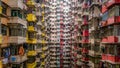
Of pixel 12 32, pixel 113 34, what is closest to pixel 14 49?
pixel 12 32

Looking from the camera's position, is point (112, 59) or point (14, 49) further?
point (14, 49)

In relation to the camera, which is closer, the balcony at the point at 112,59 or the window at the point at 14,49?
the balcony at the point at 112,59

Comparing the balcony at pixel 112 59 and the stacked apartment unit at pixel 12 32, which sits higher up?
the stacked apartment unit at pixel 12 32

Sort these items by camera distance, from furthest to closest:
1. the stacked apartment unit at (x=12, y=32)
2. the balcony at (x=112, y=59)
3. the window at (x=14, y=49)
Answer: the window at (x=14, y=49)
the stacked apartment unit at (x=12, y=32)
the balcony at (x=112, y=59)

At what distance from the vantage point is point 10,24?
38969 millimetres

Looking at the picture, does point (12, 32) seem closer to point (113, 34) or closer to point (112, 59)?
point (113, 34)

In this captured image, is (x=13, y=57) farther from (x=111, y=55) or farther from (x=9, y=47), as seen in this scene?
(x=111, y=55)

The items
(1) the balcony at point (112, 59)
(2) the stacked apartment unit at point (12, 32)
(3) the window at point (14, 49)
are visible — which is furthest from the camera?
(3) the window at point (14, 49)

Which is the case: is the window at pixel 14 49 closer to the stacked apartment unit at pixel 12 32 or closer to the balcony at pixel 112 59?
the stacked apartment unit at pixel 12 32

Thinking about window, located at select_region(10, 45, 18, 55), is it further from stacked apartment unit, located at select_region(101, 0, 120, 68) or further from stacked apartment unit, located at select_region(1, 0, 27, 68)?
stacked apartment unit, located at select_region(101, 0, 120, 68)

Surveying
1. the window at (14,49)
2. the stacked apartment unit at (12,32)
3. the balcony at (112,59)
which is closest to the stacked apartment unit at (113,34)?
the balcony at (112,59)

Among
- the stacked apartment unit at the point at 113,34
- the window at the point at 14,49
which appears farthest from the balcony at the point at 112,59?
the window at the point at 14,49

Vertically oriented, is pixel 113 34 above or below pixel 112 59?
above

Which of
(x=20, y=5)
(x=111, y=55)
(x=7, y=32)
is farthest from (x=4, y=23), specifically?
(x=111, y=55)
